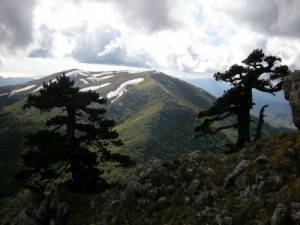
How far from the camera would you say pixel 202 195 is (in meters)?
25.2

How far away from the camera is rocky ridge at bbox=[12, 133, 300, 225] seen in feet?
68.8

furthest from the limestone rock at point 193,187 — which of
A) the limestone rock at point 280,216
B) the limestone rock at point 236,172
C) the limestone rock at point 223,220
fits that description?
the limestone rock at point 280,216

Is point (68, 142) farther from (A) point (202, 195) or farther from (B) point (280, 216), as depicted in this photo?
(B) point (280, 216)

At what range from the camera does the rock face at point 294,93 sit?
28.1 meters

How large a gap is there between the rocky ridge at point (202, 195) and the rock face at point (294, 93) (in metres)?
1.53

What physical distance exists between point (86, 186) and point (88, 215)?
27.3 ft

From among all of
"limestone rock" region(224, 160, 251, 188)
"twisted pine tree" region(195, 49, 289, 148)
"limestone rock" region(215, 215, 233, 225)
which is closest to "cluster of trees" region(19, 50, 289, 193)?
"twisted pine tree" region(195, 49, 289, 148)

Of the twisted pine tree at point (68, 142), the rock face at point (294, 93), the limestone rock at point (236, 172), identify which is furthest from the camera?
the twisted pine tree at point (68, 142)

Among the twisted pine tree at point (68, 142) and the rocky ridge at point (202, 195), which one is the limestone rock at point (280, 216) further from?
the twisted pine tree at point (68, 142)

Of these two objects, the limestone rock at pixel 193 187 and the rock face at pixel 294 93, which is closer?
the limestone rock at pixel 193 187

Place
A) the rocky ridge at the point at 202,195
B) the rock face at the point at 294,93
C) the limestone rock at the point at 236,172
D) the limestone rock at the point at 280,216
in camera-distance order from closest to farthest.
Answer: the limestone rock at the point at 280,216
the rocky ridge at the point at 202,195
the limestone rock at the point at 236,172
the rock face at the point at 294,93

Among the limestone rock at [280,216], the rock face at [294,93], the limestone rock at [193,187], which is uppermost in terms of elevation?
the rock face at [294,93]

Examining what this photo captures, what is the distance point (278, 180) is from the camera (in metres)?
22.7

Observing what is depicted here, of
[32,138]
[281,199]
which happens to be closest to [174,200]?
[281,199]
